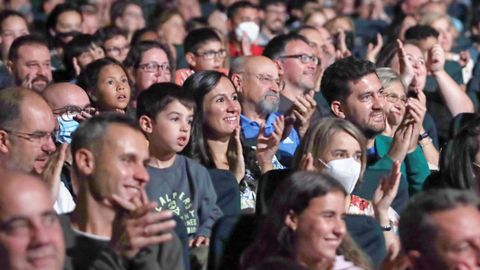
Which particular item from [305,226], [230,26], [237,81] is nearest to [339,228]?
[305,226]

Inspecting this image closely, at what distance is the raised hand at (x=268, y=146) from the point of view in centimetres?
711

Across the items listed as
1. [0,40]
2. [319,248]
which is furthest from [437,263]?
[0,40]

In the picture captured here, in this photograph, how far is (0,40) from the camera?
35.4ft

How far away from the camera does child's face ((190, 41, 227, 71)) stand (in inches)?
383

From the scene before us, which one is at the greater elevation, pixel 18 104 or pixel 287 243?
pixel 18 104

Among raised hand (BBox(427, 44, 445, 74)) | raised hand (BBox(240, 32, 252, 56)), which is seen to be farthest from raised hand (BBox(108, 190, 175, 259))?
raised hand (BBox(240, 32, 252, 56))

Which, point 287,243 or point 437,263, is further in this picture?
point 287,243

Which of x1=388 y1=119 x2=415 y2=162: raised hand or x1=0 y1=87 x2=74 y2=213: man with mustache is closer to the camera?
x1=0 y1=87 x2=74 y2=213: man with mustache

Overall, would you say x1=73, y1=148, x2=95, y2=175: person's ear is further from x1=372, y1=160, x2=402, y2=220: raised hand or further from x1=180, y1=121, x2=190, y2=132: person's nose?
x1=372, y1=160, x2=402, y2=220: raised hand

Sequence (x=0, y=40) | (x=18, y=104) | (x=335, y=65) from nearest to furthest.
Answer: (x=18, y=104) < (x=335, y=65) < (x=0, y=40)

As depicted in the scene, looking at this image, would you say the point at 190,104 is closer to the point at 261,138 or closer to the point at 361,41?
the point at 261,138

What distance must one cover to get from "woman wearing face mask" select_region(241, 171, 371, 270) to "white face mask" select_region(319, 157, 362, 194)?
1027mm

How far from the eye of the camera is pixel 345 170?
649cm

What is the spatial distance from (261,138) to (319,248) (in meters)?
1.98
